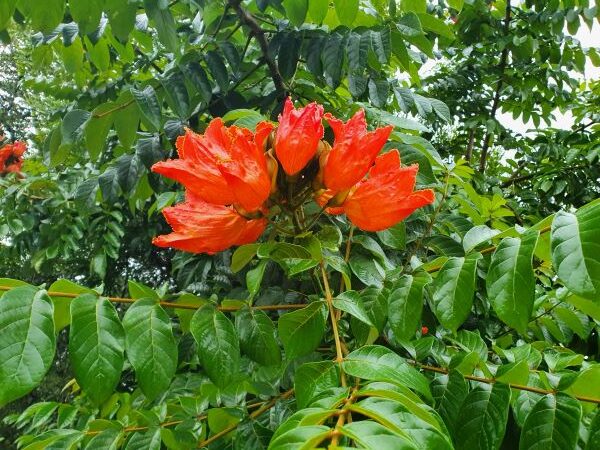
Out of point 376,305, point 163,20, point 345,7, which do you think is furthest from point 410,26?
point 376,305

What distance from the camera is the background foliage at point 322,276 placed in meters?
0.65

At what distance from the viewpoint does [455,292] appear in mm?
761

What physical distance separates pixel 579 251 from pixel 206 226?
54 centimetres

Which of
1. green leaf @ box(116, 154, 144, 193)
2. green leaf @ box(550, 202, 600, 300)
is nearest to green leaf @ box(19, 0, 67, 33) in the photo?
green leaf @ box(116, 154, 144, 193)

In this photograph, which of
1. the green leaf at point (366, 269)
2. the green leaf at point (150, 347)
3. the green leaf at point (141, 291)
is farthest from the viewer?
the green leaf at point (366, 269)

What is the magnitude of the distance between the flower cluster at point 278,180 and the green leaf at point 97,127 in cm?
68

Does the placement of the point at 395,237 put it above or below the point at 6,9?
below

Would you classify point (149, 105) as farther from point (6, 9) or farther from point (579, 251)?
point (579, 251)

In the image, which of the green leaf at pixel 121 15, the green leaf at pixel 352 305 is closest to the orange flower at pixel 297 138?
the green leaf at pixel 352 305

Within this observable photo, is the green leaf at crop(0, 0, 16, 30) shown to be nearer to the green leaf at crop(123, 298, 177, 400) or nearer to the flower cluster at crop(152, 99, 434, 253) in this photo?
the flower cluster at crop(152, 99, 434, 253)

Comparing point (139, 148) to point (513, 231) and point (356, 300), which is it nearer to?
point (356, 300)

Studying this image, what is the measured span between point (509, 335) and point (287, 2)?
1267 millimetres

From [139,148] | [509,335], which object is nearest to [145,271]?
[139,148]

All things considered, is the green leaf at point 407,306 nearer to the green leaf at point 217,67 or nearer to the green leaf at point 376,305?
the green leaf at point 376,305
